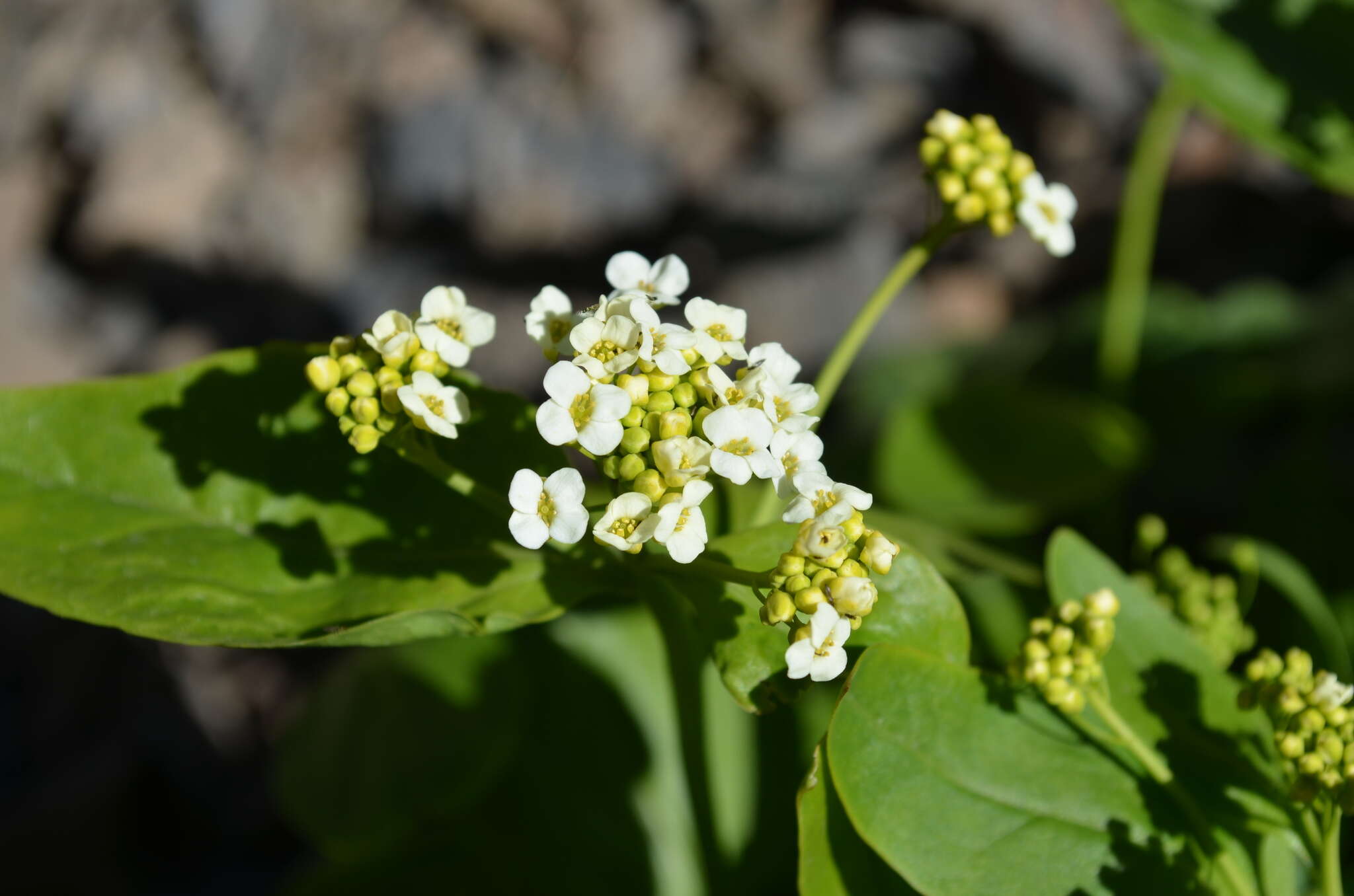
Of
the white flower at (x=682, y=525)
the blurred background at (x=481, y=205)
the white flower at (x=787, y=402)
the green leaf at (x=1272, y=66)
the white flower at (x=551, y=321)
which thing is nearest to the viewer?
the white flower at (x=682, y=525)

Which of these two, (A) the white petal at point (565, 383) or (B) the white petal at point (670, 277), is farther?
(B) the white petal at point (670, 277)

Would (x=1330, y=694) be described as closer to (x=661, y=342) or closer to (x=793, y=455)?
(x=793, y=455)

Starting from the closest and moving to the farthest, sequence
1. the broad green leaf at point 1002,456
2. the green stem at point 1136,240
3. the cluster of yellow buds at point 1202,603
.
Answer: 1. the cluster of yellow buds at point 1202,603
2. the broad green leaf at point 1002,456
3. the green stem at point 1136,240

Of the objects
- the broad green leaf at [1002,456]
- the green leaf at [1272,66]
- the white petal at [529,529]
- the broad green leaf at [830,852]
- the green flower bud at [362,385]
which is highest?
the green leaf at [1272,66]

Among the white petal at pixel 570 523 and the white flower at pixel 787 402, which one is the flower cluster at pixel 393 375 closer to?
the white petal at pixel 570 523

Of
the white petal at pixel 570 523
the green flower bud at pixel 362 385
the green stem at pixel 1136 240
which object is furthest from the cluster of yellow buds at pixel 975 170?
the green stem at pixel 1136 240

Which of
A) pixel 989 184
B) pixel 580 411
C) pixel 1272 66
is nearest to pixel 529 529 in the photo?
pixel 580 411

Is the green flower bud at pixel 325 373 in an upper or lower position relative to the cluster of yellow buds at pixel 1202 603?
upper
